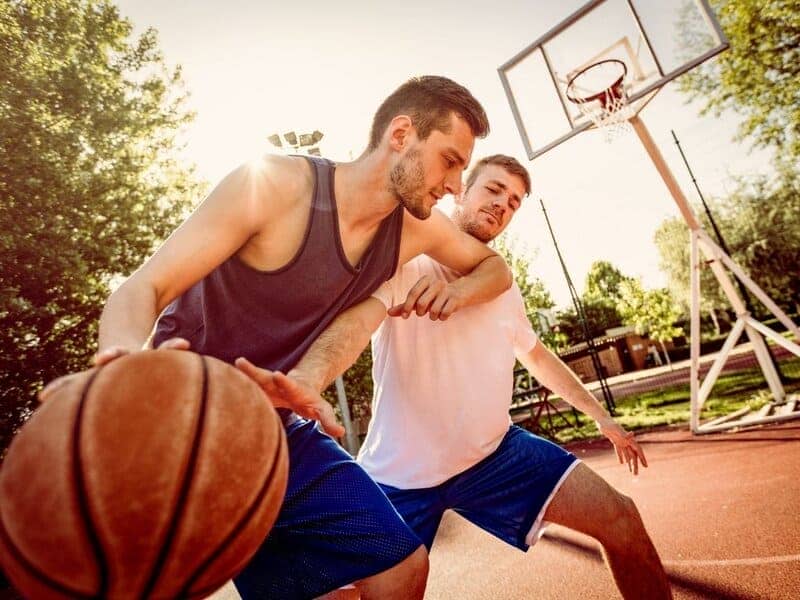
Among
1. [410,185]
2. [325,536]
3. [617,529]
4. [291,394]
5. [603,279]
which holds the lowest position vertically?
[617,529]

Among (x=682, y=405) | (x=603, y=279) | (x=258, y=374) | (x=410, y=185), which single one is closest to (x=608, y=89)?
(x=410, y=185)

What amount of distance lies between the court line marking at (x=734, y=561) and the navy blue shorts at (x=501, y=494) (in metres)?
2.28

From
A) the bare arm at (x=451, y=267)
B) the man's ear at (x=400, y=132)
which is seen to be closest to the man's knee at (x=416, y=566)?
the bare arm at (x=451, y=267)

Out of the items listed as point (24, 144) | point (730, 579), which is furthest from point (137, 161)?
point (730, 579)

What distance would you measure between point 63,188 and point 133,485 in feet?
34.7

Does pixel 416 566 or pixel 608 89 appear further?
pixel 608 89

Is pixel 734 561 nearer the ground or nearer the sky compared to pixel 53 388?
nearer the ground

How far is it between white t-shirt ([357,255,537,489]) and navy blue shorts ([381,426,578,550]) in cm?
6

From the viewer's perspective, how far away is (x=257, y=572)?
6.38 ft

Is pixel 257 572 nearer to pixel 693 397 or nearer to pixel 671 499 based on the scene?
Result: pixel 671 499

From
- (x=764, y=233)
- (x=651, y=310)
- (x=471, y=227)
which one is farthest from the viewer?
(x=651, y=310)

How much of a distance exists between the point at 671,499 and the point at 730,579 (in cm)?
223

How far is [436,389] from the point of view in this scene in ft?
8.52

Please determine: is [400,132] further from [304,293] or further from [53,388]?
[53,388]
